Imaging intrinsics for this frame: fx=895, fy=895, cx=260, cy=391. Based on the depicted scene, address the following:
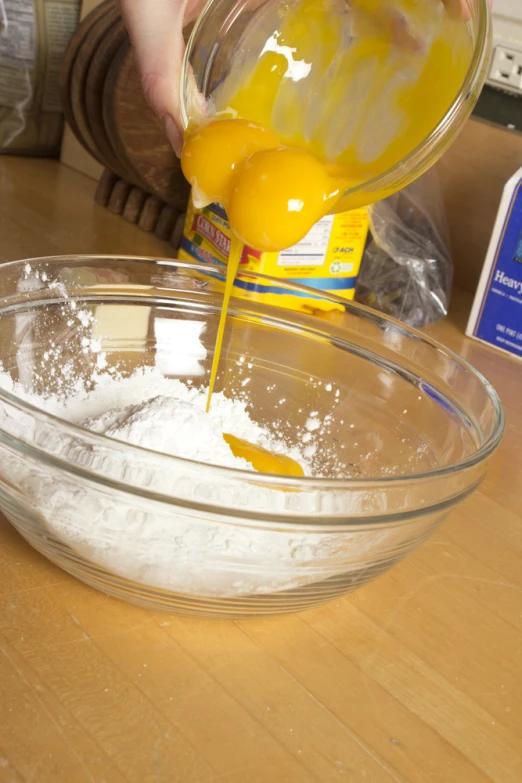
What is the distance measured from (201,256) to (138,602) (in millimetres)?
709

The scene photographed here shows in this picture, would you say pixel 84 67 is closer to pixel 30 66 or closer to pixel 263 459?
pixel 30 66

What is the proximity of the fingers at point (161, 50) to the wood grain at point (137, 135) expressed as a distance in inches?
15.4

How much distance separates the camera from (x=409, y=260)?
122cm

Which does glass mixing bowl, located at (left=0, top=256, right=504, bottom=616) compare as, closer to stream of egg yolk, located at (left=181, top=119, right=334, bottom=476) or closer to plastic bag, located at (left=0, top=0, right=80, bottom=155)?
stream of egg yolk, located at (left=181, top=119, right=334, bottom=476)

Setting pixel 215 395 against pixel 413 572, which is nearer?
pixel 413 572

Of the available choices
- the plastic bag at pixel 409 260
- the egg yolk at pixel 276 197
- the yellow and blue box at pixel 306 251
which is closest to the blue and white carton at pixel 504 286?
the plastic bag at pixel 409 260

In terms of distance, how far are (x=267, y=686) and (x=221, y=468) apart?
0.54 feet

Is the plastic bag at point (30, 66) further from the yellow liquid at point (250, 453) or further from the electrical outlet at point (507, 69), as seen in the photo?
the yellow liquid at point (250, 453)

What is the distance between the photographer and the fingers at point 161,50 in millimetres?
796

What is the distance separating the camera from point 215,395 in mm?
845

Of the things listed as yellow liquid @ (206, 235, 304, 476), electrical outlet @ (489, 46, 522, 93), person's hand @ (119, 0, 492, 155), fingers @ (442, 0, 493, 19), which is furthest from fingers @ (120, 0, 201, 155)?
electrical outlet @ (489, 46, 522, 93)

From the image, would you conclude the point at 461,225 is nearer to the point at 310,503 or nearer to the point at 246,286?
the point at 246,286

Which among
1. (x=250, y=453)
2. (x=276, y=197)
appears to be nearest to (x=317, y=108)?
(x=276, y=197)

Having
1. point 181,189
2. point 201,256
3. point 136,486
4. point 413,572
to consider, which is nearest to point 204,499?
point 136,486
